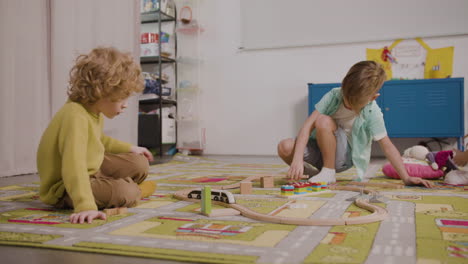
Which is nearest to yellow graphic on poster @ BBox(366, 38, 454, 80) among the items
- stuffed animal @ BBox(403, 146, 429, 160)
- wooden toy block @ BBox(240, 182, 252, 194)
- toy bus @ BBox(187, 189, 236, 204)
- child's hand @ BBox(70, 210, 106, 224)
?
stuffed animal @ BBox(403, 146, 429, 160)

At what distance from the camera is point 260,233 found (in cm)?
90

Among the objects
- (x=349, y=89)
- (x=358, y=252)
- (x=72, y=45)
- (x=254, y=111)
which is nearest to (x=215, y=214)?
(x=358, y=252)

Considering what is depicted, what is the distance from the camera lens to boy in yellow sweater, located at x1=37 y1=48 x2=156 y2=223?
1.05 m

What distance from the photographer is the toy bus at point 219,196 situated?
47.0 inches

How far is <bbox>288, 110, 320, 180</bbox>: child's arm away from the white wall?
197 cm

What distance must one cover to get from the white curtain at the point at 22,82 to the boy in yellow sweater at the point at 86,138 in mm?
1167

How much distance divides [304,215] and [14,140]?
174 cm

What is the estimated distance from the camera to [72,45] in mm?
2488

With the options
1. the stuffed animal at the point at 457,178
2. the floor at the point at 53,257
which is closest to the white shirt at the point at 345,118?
the stuffed animal at the point at 457,178

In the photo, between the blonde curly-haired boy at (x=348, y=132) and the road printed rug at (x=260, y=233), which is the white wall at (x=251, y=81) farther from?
the road printed rug at (x=260, y=233)

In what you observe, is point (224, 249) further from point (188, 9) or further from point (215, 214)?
point (188, 9)

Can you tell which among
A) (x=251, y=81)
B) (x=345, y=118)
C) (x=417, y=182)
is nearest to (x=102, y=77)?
(x=345, y=118)

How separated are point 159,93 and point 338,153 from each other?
84.7 inches

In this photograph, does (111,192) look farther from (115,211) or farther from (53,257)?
(53,257)
